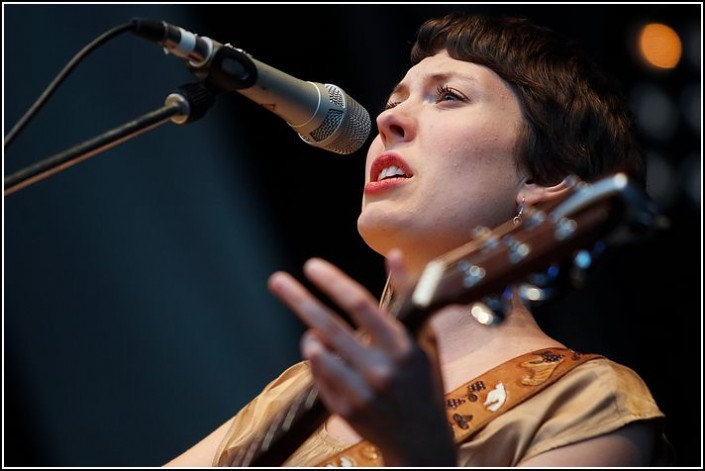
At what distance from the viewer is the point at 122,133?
140 cm

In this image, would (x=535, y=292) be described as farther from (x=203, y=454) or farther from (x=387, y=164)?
(x=203, y=454)

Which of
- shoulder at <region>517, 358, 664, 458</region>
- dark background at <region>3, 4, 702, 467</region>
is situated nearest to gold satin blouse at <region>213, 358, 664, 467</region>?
shoulder at <region>517, 358, 664, 458</region>

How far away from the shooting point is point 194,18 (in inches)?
104

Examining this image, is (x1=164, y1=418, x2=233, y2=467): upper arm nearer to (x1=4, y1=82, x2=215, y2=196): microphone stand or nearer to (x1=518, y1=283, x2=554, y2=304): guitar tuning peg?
(x1=4, y1=82, x2=215, y2=196): microphone stand

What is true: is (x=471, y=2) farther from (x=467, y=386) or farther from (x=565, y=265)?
(x=565, y=265)

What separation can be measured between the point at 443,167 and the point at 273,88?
14.9 inches

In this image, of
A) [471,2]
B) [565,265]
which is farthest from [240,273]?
[565,265]

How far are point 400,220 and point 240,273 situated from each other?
96cm

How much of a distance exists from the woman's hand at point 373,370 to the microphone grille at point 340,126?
50cm

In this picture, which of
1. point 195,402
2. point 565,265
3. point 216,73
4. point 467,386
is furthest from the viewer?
point 195,402

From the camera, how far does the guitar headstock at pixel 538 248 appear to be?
3.77 feet

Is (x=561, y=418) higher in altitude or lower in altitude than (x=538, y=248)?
lower

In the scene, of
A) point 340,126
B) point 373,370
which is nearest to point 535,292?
point 373,370

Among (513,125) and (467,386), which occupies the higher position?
(513,125)
